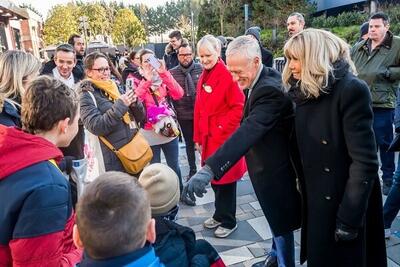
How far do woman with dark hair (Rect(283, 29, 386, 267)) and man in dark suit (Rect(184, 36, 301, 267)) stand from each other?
0.13 meters

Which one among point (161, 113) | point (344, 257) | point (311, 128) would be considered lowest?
point (344, 257)

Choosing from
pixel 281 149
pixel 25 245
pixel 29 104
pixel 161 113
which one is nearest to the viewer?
pixel 25 245

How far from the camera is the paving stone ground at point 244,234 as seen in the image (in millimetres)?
2930

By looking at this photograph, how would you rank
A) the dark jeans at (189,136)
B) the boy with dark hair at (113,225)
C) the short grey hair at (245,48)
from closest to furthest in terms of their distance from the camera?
the boy with dark hair at (113,225) → the short grey hair at (245,48) → the dark jeans at (189,136)

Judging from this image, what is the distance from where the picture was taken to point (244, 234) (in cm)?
334

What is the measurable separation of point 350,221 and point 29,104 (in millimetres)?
1661

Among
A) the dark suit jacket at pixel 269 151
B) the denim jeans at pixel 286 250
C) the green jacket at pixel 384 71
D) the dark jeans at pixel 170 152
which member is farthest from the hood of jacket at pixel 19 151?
the green jacket at pixel 384 71

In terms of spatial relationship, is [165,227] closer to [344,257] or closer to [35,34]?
[344,257]

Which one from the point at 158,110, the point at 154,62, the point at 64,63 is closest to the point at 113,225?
the point at 154,62

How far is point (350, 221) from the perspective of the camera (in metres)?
1.86

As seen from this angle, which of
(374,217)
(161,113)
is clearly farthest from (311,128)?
(161,113)

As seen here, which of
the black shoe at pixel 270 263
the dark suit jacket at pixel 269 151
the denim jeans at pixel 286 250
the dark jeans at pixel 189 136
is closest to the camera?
the dark suit jacket at pixel 269 151

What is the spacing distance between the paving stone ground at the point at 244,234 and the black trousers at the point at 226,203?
13cm

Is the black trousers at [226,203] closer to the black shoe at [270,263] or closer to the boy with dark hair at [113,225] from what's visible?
the black shoe at [270,263]
